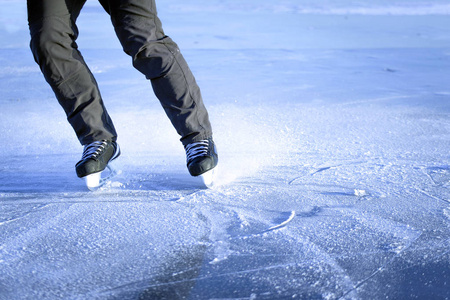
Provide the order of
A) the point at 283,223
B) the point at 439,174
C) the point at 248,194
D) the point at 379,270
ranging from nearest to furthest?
the point at 379,270
the point at 283,223
the point at 248,194
the point at 439,174

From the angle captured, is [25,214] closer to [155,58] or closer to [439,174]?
[155,58]

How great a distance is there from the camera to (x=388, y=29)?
5.95 m

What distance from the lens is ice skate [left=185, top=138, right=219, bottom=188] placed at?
1619 millimetres

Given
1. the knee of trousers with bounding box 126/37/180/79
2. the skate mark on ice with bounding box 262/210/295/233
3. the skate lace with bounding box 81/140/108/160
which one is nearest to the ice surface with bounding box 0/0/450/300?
the skate mark on ice with bounding box 262/210/295/233

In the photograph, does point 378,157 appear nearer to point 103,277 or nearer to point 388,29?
point 103,277

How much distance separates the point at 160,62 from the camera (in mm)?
1653

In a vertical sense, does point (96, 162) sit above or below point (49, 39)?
below

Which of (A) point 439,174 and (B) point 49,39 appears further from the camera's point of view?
(A) point 439,174

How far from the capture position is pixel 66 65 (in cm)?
166

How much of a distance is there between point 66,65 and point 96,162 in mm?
293

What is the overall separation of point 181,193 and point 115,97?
136 cm

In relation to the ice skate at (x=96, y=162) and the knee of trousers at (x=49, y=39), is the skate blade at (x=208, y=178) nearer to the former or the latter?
the ice skate at (x=96, y=162)

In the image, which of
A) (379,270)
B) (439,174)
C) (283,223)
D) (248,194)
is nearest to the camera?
(379,270)

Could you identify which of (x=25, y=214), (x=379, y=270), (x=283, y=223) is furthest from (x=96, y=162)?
(x=379, y=270)
